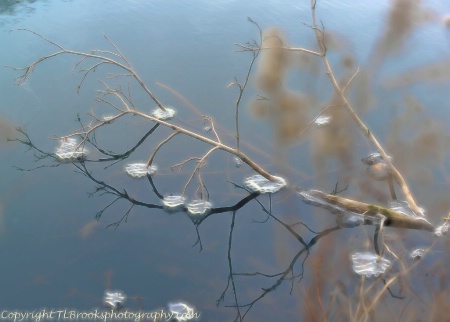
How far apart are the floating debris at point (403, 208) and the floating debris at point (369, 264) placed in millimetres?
230

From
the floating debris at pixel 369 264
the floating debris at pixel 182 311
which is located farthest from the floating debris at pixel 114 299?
the floating debris at pixel 369 264

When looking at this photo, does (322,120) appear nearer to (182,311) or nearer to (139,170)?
(139,170)

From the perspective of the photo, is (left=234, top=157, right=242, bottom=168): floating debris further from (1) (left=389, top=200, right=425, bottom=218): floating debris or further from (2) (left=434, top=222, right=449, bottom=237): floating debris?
(2) (left=434, top=222, right=449, bottom=237): floating debris

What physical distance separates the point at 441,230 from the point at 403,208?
15 cm

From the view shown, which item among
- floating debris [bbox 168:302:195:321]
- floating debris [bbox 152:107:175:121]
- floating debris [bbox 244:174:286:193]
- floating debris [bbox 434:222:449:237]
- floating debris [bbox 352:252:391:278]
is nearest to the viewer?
floating debris [bbox 168:302:195:321]

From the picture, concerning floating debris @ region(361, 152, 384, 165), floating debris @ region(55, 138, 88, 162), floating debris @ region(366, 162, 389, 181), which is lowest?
floating debris @ region(55, 138, 88, 162)

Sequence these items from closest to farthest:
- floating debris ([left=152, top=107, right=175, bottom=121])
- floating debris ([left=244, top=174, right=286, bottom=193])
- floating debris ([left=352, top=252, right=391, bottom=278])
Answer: floating debris ([left=352, top=252, right=391, bottom=278]) < floating debris ([left=244, top=174, right=286, bottom=193]) < floating debris ([left=152, top=107, right=175, bottom=121])

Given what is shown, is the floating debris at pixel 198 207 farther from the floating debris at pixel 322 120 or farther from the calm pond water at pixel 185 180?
the floating debris at pixel 322 120

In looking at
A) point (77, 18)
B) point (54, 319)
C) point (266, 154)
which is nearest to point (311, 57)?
point (266, 154)

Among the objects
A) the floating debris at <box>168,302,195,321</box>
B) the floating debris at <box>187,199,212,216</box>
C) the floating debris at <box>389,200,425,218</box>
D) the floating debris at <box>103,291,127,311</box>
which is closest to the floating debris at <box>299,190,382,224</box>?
the floating debris at <box>389,200,425,218</box>

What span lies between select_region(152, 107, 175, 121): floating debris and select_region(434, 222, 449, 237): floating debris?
1.16m

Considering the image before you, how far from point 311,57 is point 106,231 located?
59.3 inches

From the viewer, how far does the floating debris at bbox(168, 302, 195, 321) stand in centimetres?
153

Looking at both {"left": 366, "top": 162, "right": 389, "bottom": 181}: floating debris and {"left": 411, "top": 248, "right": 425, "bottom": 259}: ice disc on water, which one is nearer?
{"left": 411, "top": 248, "right": 425, "bottom": 259}: ice disc on water
